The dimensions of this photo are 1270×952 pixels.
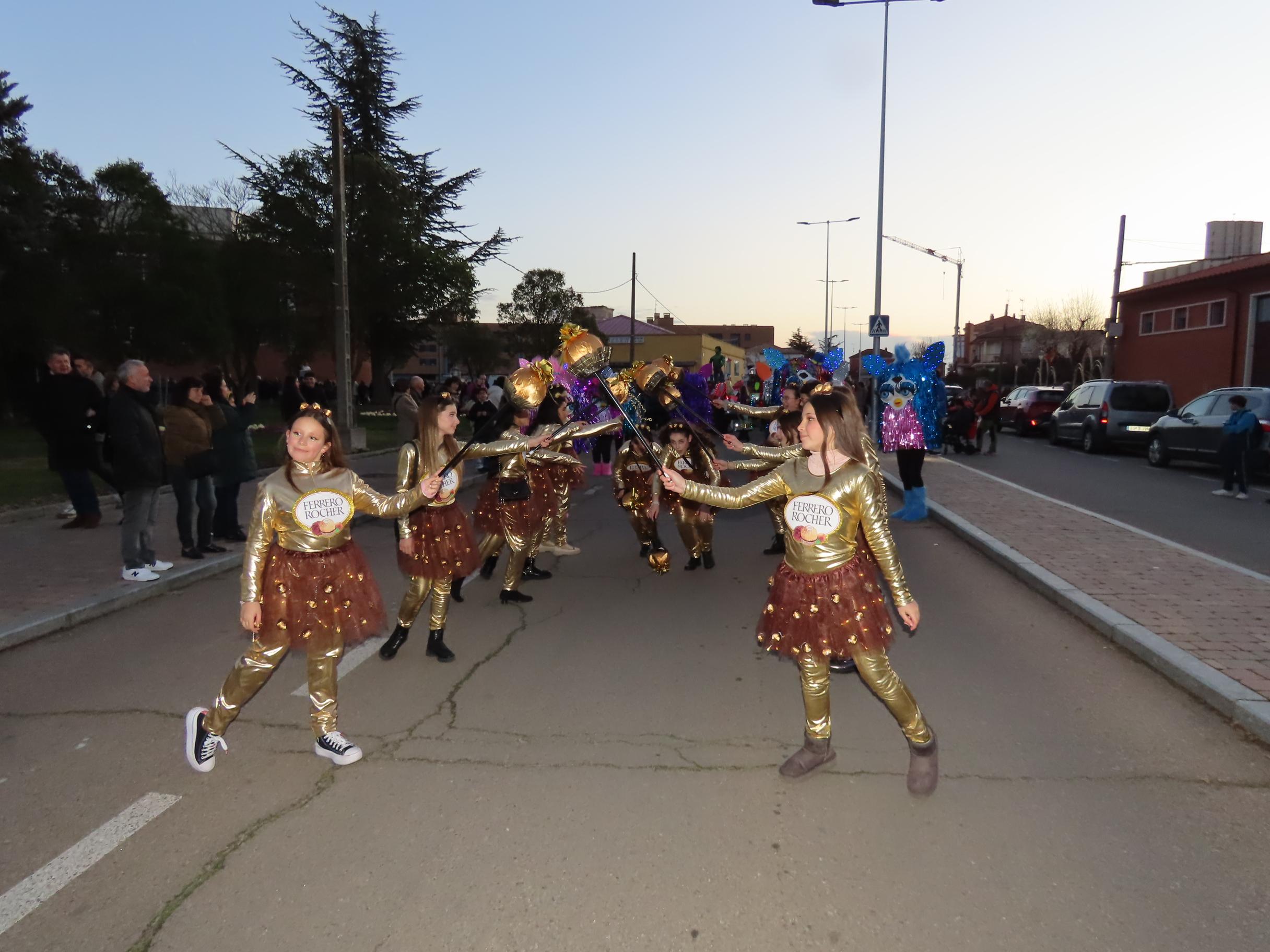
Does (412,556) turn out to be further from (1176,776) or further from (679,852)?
(1176,776)

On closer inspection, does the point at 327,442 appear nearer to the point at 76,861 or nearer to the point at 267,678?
the point at 267,678

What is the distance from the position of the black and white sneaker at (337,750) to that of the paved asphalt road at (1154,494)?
7.78 m

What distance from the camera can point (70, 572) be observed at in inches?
290

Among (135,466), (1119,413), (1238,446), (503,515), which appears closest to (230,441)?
(135,466)

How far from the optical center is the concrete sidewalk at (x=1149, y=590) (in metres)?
4.85

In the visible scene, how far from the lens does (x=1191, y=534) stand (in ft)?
32.2

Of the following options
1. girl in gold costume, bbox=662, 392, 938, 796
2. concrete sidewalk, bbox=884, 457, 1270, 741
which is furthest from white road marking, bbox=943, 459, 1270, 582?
girl in gold costume, bbox=662, 392, 938, 796

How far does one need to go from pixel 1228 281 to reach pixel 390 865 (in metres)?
32.1

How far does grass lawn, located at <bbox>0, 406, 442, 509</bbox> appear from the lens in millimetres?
11000

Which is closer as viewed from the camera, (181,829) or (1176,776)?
(181,829)

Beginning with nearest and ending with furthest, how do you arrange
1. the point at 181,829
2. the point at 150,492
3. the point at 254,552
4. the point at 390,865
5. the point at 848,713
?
the point at 390,865, the point at 181,829, the point at 254,552, the point at 848,713, the point at 150,492

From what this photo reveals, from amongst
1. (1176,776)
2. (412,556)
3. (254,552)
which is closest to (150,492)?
(412,556)

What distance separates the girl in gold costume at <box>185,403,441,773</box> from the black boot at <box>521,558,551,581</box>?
12.7ft

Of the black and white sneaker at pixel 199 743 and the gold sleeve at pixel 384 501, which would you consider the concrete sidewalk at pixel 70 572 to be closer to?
the black and white sneaker at pixel 199 743
